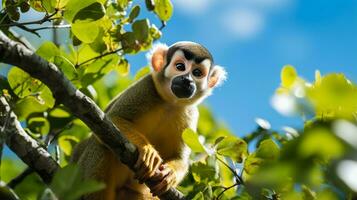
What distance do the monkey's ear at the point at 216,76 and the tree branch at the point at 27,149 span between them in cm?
342

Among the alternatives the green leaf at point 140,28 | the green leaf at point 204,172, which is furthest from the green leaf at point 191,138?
the green leaf at point 140,28

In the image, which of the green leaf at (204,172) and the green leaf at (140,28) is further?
the green leaf at (140,28)

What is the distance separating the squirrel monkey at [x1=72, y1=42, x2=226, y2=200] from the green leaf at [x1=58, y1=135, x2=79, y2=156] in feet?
0.80

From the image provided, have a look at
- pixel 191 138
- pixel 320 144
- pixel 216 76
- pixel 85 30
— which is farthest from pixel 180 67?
pixel 320 144

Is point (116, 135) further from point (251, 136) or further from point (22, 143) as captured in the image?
point (251, 136)

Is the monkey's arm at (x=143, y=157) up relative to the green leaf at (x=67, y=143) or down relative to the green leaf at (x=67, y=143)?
up

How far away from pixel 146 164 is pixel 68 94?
1.70 metres

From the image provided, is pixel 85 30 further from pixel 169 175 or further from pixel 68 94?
pixel 169 175

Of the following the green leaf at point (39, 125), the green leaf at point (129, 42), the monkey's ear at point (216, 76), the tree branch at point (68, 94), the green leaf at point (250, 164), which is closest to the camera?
the tree branch at point (68, 94)

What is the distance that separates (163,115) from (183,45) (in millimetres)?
1265

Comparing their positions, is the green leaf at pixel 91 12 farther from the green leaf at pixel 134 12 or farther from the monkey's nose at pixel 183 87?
the monkey's nose at pixel 183 87

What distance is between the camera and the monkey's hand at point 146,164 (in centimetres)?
477

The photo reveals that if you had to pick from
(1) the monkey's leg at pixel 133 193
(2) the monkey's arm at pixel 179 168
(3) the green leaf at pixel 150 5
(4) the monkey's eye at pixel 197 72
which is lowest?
(1) the monkey's leg at pixel 133 193

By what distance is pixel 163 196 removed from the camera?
496 centimetres
